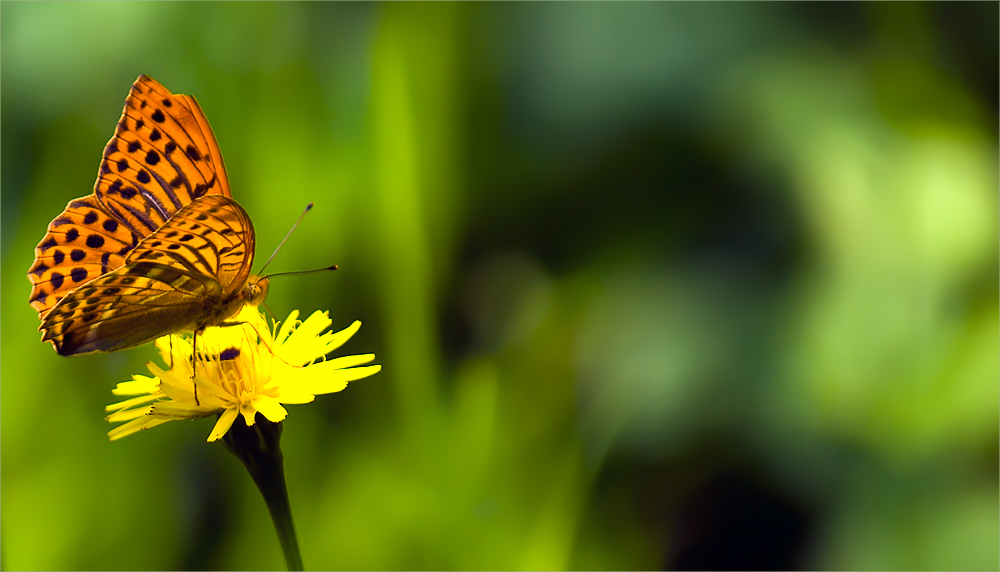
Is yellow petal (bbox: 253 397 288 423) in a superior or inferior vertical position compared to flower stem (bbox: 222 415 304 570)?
superior

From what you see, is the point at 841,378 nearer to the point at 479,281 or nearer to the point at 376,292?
the point at 479,281

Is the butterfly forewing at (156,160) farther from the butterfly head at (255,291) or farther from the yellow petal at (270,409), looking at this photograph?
the yellow petal at (270,409)

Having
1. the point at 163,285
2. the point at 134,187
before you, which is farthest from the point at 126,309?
the point at 134,187

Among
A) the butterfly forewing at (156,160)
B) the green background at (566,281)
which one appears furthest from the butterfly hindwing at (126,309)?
the green background at (566,281)

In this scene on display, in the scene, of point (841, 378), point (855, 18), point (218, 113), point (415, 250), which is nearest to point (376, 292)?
point (415, 250)

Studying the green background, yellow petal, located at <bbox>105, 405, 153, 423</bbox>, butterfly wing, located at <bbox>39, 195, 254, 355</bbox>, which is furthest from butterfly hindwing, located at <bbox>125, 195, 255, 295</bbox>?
the green background

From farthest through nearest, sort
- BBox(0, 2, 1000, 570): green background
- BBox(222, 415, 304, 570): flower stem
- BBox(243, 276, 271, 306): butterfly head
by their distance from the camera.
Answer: BBox(0, 2, 1000, 570): green background, BBox(243, 276, 271, 306): butterfly head, BBox(222, 415, 304, 570): flower stem

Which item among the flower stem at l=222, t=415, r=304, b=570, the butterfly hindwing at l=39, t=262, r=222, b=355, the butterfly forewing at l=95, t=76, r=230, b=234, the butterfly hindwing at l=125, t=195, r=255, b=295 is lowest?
the flower stem at l=222, t=415, r=304, b=570

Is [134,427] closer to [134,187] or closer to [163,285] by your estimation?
[163,285]

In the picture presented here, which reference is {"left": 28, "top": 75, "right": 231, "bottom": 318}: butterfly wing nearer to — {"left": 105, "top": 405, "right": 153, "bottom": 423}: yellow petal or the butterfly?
the butterfly
